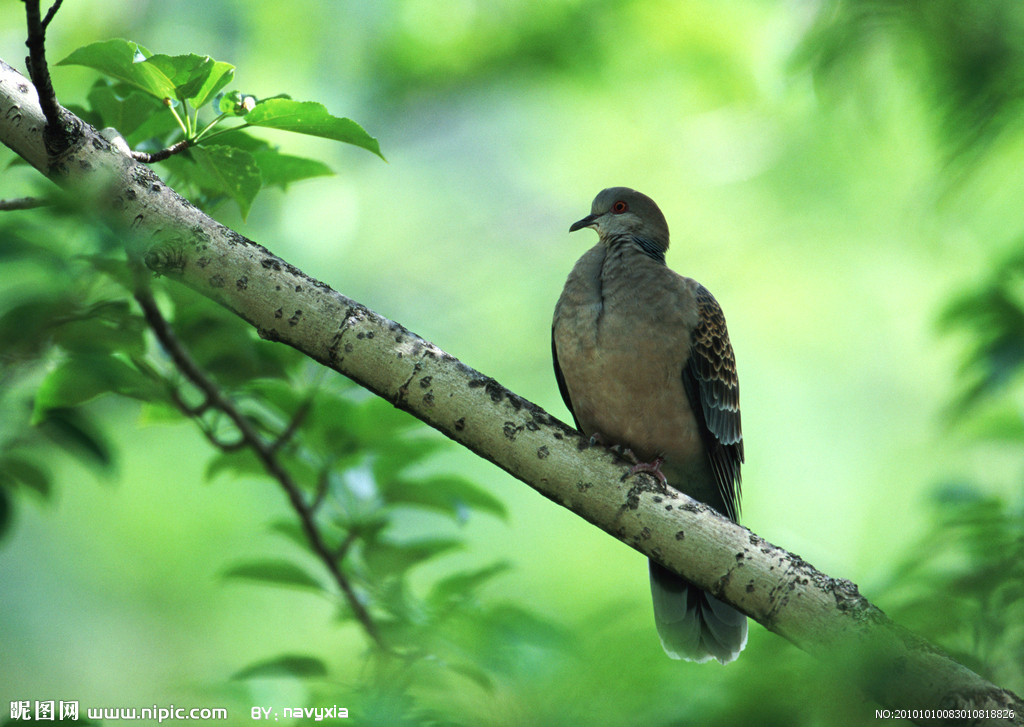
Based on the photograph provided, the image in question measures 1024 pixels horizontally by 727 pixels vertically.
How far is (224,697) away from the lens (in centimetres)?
197

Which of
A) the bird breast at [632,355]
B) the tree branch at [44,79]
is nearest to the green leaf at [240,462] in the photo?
the tree branch at [44,79]

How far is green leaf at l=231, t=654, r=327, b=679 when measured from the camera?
7.16 feet

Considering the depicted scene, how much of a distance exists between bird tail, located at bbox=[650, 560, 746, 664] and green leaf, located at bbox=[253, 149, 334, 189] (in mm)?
2044

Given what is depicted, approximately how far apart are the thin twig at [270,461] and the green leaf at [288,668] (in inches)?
6.6

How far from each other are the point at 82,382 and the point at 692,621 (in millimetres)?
2395

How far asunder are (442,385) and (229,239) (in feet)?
2.05

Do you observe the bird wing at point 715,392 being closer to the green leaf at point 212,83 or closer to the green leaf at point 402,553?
the green leaf at point 402,553

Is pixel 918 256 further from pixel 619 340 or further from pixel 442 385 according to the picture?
pixel 442 385

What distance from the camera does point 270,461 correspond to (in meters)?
2.43

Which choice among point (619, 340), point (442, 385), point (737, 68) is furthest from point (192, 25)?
point (442, 385)

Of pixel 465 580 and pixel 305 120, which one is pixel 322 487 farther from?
pixel 305 120

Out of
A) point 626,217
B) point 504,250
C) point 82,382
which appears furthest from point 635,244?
point 504,250

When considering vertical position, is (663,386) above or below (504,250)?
below

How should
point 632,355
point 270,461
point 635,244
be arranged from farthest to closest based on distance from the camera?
1. point 635,244
2. point 632,355
3. point 270,461
